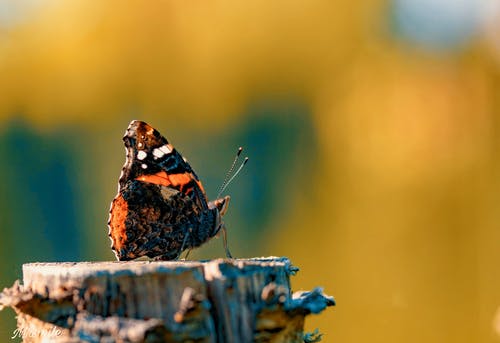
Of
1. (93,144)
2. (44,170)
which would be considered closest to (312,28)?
(93,144)

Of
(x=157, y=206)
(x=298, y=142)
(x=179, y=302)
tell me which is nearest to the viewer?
(x=179, y=302)

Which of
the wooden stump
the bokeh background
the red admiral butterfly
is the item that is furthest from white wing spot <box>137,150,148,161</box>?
the bokeh background

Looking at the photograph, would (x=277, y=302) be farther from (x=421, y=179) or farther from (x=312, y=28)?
(x=312, y=28)

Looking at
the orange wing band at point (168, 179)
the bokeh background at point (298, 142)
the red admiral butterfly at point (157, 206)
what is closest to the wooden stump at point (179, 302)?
the red admiral butterfly at point (157, 206)

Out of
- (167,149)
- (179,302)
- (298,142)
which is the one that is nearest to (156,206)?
(167,149)

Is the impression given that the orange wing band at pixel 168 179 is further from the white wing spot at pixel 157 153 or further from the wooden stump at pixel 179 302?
the wooden stump at pixel 179 302

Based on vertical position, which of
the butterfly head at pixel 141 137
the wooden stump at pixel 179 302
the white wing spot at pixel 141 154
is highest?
the butterfly head at pixel 141 137

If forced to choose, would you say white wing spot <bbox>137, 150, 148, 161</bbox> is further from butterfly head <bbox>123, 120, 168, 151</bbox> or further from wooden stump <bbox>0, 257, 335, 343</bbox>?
wooden stump <bbox>0, 257, 335, 343</bbox>

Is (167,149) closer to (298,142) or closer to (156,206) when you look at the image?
(156,206)
